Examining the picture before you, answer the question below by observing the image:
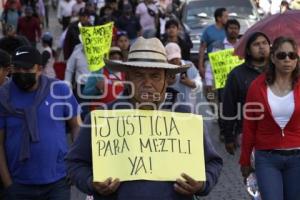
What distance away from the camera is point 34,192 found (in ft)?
16.5

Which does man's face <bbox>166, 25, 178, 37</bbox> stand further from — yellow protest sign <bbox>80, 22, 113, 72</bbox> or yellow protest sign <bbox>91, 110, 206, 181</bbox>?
yellow protest sign <bbox>91, 110, 206, 181</bbox>

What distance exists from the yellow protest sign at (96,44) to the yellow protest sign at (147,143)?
5685 mm

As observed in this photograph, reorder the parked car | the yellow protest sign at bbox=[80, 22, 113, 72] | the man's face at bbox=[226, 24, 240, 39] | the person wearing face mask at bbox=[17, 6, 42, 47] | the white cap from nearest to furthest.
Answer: the white cap
the yellow protest sign at bbox=[80, 22, 113, 72]
the man's face at bbox=[226, 24, 240, 39]
the parked car
the person wearing face mask at bbox=[17, 6, 42, 47]

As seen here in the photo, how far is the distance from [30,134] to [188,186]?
1682mm

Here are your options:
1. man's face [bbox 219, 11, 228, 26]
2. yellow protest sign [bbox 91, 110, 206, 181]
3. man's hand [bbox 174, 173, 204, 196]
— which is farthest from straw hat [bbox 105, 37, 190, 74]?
man's face [bbox 219, 11, 228, 26]

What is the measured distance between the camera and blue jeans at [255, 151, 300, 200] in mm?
5379

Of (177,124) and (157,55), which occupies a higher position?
(157,55)

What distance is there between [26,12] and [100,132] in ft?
49.0

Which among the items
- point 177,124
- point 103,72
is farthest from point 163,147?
point 103,72

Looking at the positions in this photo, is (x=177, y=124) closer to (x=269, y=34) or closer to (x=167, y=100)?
(x=167, y=100)

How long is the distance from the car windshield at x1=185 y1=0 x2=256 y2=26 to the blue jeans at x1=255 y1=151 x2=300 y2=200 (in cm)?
1205

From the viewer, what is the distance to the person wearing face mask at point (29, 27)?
17844mm

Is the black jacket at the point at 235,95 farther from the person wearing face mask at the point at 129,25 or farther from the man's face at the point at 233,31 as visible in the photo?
the person wearing face mask at the point at 129,25

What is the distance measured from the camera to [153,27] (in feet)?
59.4
